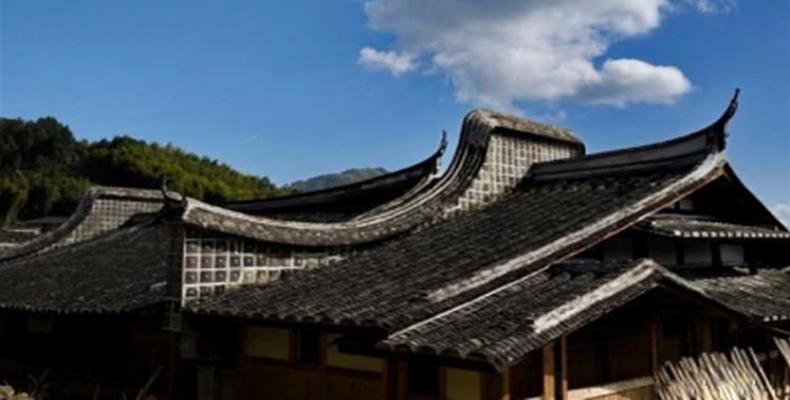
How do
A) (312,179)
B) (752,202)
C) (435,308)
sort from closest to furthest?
(435,308)
(752,202)
(312,179)

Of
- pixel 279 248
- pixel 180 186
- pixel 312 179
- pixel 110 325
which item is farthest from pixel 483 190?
pixel 312 179

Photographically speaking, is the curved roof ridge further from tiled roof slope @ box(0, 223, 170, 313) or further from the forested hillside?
the forested hillside

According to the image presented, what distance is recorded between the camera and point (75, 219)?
2039 cm

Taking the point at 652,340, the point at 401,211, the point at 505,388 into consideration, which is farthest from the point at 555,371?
the point at 401,211

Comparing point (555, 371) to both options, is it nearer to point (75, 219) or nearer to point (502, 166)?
point (502, 166)

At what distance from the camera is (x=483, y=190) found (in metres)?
13.2

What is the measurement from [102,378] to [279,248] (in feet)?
16.5

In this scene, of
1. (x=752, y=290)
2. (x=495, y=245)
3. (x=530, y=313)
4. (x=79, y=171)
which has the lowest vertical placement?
(x=530, y=313)

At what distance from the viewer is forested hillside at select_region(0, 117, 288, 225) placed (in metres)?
48.8

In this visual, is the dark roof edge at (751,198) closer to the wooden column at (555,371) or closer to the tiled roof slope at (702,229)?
the tiled roof slope at (702,229)

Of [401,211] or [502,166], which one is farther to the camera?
[502,166]

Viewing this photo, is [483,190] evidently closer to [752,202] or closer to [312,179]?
[752,202]

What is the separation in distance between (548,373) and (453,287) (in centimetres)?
143

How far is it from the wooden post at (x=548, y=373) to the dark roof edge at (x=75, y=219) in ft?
42.4
